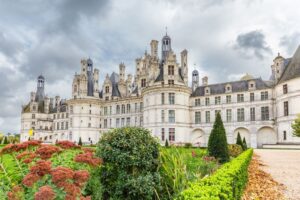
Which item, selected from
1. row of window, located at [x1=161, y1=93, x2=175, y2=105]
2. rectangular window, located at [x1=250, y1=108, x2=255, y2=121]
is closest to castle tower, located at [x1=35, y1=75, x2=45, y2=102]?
row of window, located at [x1=161, y1=93, x2=175, y2=105]

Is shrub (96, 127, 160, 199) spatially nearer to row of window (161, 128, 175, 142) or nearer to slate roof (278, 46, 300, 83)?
row of window (161, 128, 175, 142)

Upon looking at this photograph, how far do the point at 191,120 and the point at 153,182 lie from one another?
35054 mm

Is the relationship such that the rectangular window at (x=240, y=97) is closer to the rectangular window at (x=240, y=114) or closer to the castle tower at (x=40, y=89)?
the rectangular window at (x=240, y=114)

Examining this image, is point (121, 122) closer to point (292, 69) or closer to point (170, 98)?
point (170, 98)

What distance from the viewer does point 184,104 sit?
1533 inches

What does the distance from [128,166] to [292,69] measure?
34.5m

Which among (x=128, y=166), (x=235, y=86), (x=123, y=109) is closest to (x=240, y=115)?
(x=235, y=86)

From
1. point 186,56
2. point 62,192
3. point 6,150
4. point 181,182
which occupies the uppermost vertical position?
point 186,56

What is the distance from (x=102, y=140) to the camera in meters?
7.22

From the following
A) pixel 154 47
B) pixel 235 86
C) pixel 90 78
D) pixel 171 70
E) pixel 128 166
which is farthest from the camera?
pixel 90 78

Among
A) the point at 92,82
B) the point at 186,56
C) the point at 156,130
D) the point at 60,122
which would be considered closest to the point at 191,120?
the point at 156,130

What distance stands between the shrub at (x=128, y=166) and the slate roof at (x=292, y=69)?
3213 centimetres

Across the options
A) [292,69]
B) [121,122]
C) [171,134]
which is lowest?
[171,134]

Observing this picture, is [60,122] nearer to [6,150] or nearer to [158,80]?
[158,80]
